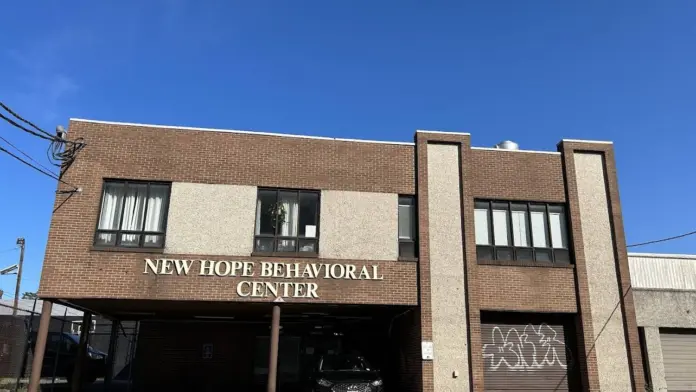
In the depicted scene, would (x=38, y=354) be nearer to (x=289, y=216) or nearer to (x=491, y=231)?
(x=289, y=216)

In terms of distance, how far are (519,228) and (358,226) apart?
15.4 ft

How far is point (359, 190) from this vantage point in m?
15.5

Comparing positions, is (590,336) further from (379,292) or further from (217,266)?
(217,266)

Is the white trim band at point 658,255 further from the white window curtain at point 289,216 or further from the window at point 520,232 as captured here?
the white window curtain at point 289,216

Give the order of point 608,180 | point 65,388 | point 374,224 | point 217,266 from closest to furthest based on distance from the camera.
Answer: point 217,266, point 374,224, point 608,180, point 65,388

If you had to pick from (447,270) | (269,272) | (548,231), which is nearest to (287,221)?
(269,272)

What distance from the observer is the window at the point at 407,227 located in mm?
15344

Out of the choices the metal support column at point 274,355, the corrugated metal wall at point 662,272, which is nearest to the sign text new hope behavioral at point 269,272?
the metal support column at point 274,355

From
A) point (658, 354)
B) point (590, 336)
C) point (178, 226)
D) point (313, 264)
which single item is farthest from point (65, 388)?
point (658, 354)

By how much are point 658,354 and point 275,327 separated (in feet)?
34.7

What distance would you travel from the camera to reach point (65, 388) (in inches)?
736

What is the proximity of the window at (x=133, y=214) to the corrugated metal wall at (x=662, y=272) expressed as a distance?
13.4 m

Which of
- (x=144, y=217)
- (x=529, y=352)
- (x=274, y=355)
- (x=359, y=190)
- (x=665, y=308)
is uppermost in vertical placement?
(x=359, y=190)

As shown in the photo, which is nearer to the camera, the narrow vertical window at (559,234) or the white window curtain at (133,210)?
the white window curtain at (133,210)
